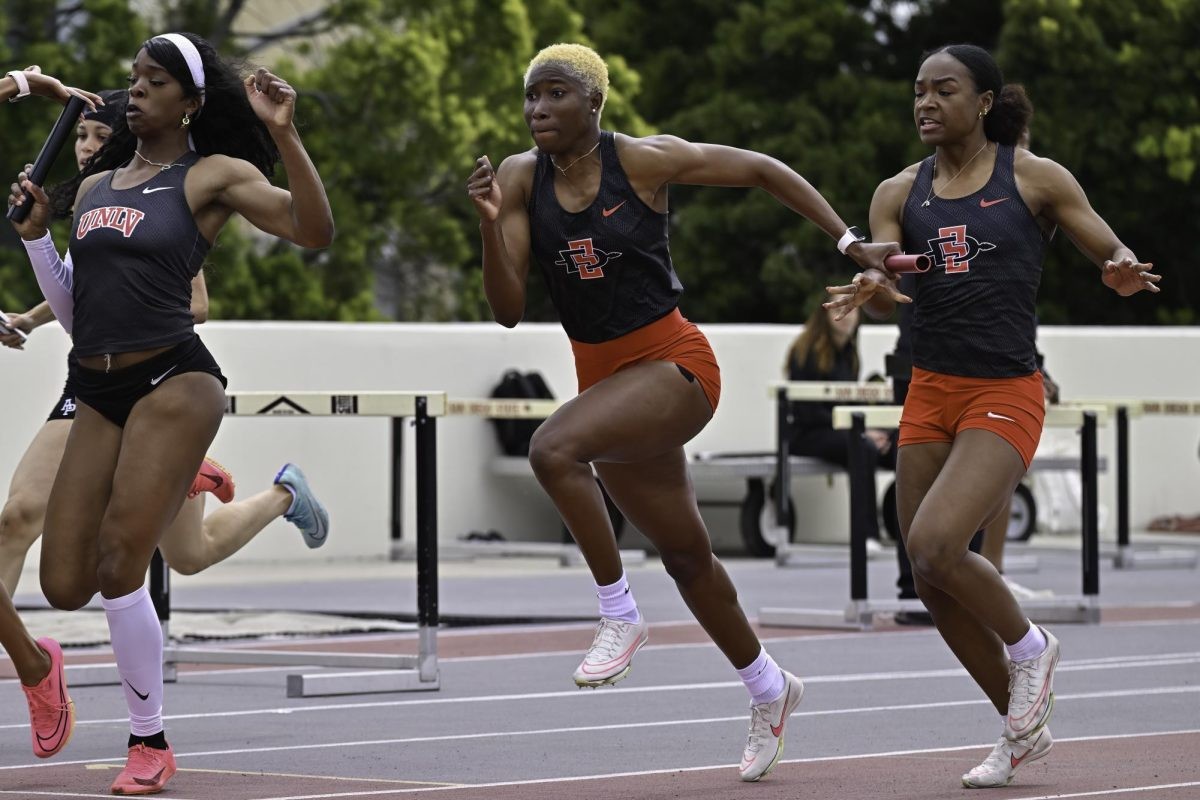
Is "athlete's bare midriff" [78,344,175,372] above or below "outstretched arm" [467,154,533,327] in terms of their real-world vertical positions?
below

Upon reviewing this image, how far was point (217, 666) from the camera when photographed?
424 inches

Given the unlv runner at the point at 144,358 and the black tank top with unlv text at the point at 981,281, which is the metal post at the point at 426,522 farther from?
the black tank top with unlv text at the point at 981,281

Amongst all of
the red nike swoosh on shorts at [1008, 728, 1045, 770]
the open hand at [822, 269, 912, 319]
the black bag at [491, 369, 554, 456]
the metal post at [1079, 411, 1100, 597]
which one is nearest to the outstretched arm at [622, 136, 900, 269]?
the open hand at [822, 269, 912, 319]

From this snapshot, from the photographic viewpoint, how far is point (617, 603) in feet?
23.0

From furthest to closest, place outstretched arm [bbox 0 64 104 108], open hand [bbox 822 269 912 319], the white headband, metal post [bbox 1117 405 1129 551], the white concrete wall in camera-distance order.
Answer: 1. metal post [bbox 1117 405 1129 551]
2. the white concrete wall
3. outstretched arm [bbox 0 64 104 108]
4. the white headband
5. open hand [bbox 822 269 912 319]

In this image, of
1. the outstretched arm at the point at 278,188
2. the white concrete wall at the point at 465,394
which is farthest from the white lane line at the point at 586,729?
the white concrete wall at the point at 465,394

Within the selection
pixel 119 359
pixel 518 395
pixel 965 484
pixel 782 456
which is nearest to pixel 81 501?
pixel 119 359

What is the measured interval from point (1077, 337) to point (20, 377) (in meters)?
9.74

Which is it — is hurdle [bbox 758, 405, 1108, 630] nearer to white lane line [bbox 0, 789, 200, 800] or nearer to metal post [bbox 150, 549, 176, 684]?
metal post [bbox 150, 549, 176, 684]

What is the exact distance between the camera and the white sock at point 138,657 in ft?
22.0

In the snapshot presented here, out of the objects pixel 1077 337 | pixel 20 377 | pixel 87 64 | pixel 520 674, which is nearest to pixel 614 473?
pixel 520 674

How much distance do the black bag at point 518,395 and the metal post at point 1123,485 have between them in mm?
4337

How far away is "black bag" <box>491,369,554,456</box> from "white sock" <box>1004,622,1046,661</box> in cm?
1055

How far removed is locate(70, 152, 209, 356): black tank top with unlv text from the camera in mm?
6633
